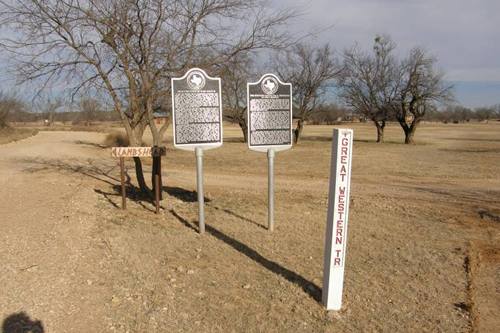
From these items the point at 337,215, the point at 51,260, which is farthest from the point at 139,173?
the point at 337,215

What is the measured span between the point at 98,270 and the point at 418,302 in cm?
335

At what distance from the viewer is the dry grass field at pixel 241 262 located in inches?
166

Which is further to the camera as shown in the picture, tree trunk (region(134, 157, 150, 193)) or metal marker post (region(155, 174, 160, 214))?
tree trunk (region(134, 157, 150, 193))

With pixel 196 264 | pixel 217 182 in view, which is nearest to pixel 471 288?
pixel 196 264

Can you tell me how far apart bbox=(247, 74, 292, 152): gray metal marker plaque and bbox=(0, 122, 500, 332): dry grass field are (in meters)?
1.40

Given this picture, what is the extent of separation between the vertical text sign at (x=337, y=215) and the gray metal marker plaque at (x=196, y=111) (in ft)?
9.90

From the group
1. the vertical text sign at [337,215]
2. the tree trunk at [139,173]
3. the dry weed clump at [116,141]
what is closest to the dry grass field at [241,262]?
the vertical text sign at [337,215]

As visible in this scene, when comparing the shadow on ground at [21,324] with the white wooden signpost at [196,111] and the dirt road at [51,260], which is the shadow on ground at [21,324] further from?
the white wooden signpost at [196,111]

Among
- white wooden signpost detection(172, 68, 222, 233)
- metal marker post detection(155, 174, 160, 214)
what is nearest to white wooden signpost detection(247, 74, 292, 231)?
white wooden signpost detection(172, 68, 222, 233)

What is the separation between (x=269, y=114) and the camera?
23.2 feet

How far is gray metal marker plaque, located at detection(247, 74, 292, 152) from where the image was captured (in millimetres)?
7008

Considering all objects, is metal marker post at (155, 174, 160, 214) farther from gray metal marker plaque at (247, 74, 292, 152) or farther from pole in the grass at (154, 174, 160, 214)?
gray metal marker plaque at (247, 74, 292, 152)

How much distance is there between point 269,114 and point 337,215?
305 cm

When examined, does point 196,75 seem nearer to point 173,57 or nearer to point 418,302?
point 173,57
